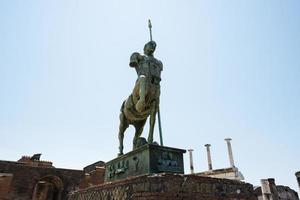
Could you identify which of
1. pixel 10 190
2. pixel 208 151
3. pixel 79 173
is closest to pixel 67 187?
pixel 79 173

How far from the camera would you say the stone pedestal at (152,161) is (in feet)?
12.3

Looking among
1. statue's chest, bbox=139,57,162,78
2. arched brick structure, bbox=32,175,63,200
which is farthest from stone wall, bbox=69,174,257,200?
arched brick structure, bbox=32,175,63,200

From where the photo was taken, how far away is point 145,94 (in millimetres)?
4473

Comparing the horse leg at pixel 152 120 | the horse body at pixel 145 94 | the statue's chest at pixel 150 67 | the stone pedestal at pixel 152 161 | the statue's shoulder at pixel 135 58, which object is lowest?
the stone pedestal at pixel 152 161

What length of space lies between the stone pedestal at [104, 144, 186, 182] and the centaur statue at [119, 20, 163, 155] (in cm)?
45

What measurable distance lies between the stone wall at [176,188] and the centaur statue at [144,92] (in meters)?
1.09

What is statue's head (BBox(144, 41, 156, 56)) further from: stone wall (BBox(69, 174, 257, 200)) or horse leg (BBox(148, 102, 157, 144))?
stone wall (BBox(69, 174, 257, 200))

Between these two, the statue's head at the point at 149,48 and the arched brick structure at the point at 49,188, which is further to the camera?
the arched brick structure at the point at 49,188

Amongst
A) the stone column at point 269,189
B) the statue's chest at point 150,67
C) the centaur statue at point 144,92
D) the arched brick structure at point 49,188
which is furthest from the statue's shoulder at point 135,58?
the stone column at point 269,189

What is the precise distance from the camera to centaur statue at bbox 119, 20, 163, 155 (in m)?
4.53

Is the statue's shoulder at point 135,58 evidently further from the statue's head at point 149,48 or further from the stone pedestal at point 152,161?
the stone pedestal at point 152,161

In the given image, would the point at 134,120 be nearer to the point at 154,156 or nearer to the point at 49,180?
the point at 154,156

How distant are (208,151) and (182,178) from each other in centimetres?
2319

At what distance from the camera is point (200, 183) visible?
3.46m
